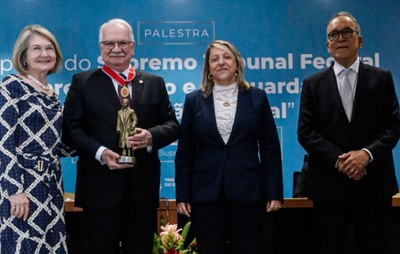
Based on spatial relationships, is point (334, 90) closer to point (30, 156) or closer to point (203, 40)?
point (30, 156)

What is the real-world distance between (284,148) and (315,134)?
326cm

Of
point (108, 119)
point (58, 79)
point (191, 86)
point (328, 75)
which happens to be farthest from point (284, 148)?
point (108, 119)

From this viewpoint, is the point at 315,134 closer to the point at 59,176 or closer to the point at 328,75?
the point at 328,75

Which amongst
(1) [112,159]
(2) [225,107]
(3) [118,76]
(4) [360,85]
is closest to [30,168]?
(1) [112,159]

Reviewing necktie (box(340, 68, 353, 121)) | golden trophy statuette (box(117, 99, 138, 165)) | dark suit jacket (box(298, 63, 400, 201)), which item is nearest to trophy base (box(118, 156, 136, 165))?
golden trophy statuette (box(117, 99, 138, 165))

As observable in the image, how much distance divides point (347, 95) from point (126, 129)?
3.90ft

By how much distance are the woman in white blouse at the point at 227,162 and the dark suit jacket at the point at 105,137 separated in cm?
18

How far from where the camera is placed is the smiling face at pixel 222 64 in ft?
9.89

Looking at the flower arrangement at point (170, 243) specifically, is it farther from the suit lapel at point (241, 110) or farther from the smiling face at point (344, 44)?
the smiling face at point (344, 44)

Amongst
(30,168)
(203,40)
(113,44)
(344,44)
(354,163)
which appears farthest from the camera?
(203,40)

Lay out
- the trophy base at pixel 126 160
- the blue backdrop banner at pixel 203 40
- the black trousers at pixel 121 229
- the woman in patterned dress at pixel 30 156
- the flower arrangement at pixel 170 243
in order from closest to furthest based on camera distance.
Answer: the woman in patterned dress at pixel 30 156, the trophy base at pixel 126 160, the black trousers at pixel 121 229, the flower arrangement at pixel 170 243, the blue backdrop banner at pixel 203 40

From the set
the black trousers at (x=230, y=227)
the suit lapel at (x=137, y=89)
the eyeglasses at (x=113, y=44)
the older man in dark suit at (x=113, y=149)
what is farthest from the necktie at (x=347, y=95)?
the eyeglasses at (x=113, y=44)

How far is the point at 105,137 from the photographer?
2.84m

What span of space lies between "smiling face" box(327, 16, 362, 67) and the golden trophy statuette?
117 cm
